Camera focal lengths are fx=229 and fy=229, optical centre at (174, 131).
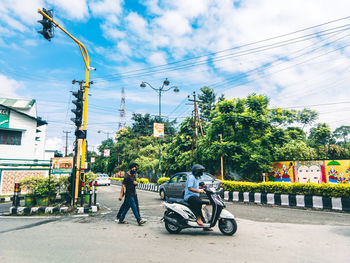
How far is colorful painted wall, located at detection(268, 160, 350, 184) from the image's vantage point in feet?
58.4

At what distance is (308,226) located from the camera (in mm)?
6172

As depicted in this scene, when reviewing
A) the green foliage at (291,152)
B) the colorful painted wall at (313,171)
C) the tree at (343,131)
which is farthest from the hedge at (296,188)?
the tree at (343,131)

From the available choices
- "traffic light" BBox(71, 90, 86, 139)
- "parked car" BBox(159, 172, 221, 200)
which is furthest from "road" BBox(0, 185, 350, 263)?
"traffic light" BBox(71, 90, 86, 139)

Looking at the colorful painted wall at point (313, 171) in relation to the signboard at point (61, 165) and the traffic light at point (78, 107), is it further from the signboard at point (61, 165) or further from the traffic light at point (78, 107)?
the traffic light at point (78, 107)

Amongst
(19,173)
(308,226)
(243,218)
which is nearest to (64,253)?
(243,218)

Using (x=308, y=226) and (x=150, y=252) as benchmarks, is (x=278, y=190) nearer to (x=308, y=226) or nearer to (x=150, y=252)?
(x=308, y=226)

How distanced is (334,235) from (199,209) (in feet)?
10.2

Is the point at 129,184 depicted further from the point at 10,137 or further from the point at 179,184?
the point at 10,137

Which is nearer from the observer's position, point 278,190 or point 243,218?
point 243,218

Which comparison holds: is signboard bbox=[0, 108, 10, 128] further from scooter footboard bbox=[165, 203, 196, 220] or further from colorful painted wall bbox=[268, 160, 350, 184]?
colorful painted wall bbox=[268, 160, 350, 184]

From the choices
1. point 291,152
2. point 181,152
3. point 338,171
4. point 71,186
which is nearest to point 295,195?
Result: point 71,186

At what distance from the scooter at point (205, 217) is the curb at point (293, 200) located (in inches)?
240

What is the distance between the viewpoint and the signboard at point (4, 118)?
23688mm

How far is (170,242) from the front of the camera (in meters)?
4.80
